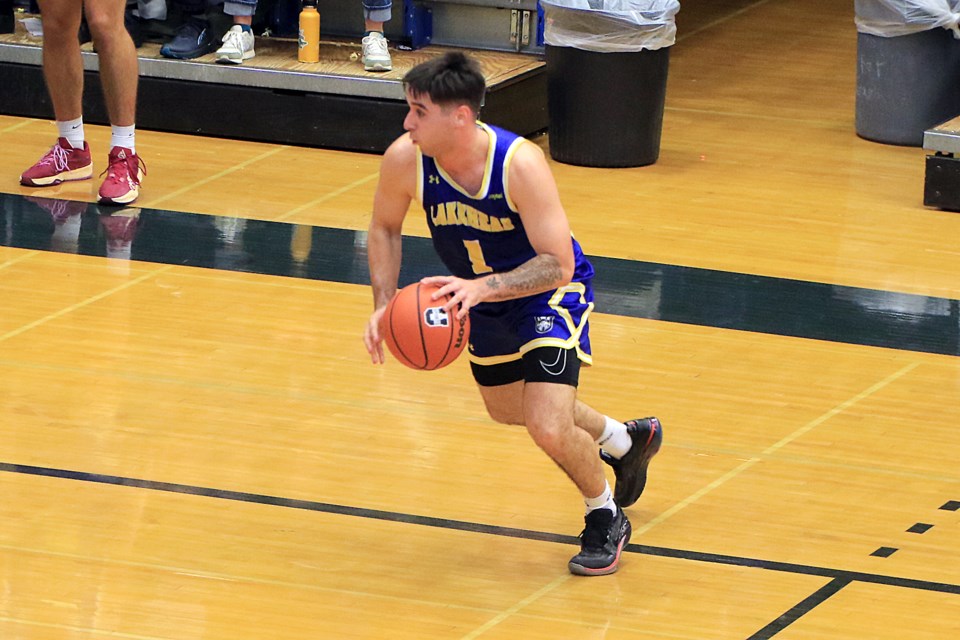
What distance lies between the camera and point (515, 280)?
375 centimetres

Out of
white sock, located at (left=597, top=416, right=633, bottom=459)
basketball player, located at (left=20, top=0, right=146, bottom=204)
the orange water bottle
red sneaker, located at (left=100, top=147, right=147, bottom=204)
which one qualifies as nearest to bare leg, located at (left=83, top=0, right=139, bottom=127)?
basketball player, located at (left=20, top=0, right=146, bottom=204)

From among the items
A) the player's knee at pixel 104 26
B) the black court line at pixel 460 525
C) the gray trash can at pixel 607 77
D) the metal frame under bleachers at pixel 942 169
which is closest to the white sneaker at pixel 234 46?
the player's knee at pixel 104 26

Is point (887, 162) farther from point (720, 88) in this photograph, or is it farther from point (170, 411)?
point (170, 411)

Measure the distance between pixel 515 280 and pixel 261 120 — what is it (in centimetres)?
446

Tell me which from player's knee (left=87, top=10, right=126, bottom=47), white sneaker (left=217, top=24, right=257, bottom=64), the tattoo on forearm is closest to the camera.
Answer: the tattoo on forearm

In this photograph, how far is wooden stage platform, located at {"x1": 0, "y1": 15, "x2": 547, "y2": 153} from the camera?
784 cm

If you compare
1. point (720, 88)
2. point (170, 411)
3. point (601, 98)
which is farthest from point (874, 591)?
point (720, 88)

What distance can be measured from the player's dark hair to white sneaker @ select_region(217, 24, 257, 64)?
4399mm

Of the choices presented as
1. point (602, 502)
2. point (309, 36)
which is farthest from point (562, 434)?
point (309, 36)

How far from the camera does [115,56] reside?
670cm

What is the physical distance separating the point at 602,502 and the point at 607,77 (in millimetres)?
3953

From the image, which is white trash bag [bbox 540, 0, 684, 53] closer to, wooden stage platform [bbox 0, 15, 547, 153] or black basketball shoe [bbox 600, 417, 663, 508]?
wooden stage platform [bbox 0, 15, 547, 153]

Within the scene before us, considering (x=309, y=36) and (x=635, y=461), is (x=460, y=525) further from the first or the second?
(x=309, y=36)

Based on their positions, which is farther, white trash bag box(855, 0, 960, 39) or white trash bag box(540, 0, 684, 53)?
white trash bag box(855, 0, 960, 39)
